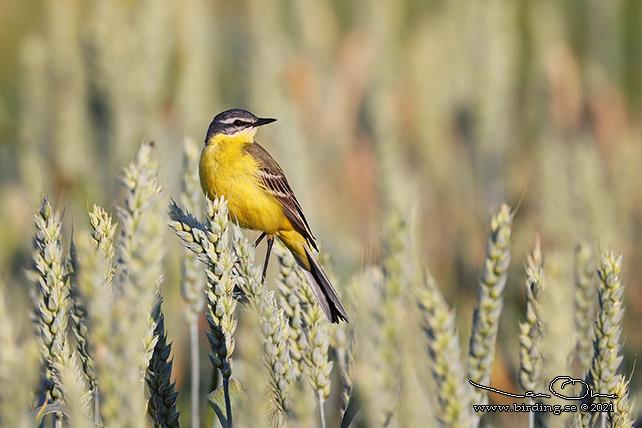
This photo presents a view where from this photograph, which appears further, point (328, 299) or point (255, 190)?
point (255, 190)

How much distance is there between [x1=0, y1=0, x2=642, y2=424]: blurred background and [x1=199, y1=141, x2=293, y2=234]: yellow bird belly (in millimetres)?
177

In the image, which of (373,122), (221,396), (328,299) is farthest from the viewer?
(373,122)

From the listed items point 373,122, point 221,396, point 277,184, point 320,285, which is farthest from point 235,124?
point 221,396

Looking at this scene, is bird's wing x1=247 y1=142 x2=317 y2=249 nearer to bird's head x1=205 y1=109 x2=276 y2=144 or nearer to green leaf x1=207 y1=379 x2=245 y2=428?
bird's head x1=205 y1=109 x2=276 y2=144

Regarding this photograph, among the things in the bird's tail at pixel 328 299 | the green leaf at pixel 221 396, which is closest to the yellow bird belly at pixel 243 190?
the bird's tail at pixel 328 299

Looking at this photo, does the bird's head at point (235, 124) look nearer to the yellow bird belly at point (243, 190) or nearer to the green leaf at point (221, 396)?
the yellow bird belly at point (243, 190)

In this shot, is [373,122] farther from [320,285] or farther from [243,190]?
[320,285]

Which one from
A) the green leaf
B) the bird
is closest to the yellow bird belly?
the bird

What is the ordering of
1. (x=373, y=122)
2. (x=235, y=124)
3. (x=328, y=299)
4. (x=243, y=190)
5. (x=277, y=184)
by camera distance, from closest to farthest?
(x=328, y=299), (x=243, y=190), (x=277, y=184), (x=235, y=124), (x=373, y=122)

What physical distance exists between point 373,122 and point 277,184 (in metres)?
1.31

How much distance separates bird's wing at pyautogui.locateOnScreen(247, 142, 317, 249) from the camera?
9.48ft

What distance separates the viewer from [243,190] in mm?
2961

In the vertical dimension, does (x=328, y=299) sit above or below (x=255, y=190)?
below

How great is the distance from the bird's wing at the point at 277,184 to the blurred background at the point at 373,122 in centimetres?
14
